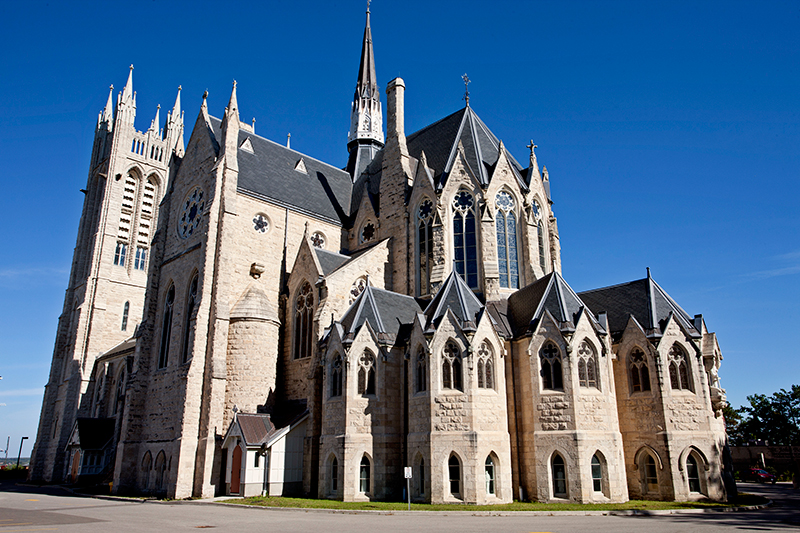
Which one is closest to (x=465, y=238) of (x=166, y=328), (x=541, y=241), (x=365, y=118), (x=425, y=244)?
(x=425, y=244)

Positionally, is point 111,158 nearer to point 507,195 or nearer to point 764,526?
point 507,195

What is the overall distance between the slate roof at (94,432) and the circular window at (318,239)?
2333cm

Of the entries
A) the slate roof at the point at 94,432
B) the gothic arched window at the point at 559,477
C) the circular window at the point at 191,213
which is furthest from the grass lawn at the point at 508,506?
the slate roof at the point at 94,432

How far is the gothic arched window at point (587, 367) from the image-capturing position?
2283 centimetres

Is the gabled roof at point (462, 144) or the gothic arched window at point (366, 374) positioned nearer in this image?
the gothic arched window at point (366, 374)

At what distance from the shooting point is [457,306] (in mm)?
24141

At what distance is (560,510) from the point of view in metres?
19.0

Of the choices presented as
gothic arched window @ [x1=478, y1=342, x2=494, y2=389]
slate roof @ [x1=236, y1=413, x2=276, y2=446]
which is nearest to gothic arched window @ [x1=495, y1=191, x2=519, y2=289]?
gothic arched window @ [x1=478, y1=342, x2=494, y2=389]

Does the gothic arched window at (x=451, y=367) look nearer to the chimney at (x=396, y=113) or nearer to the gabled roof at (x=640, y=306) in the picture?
the gabled roof at (x=640, y=306)

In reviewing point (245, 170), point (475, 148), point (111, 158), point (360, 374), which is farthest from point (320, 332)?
point (111, 158)

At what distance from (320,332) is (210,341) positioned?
221 inches

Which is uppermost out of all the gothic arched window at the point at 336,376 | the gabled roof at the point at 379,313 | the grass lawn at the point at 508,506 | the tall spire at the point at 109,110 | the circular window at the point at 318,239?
the tall spire at the point at 109,110

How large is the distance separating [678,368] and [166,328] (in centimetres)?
2645

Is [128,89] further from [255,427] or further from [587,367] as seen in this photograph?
[587,367]
